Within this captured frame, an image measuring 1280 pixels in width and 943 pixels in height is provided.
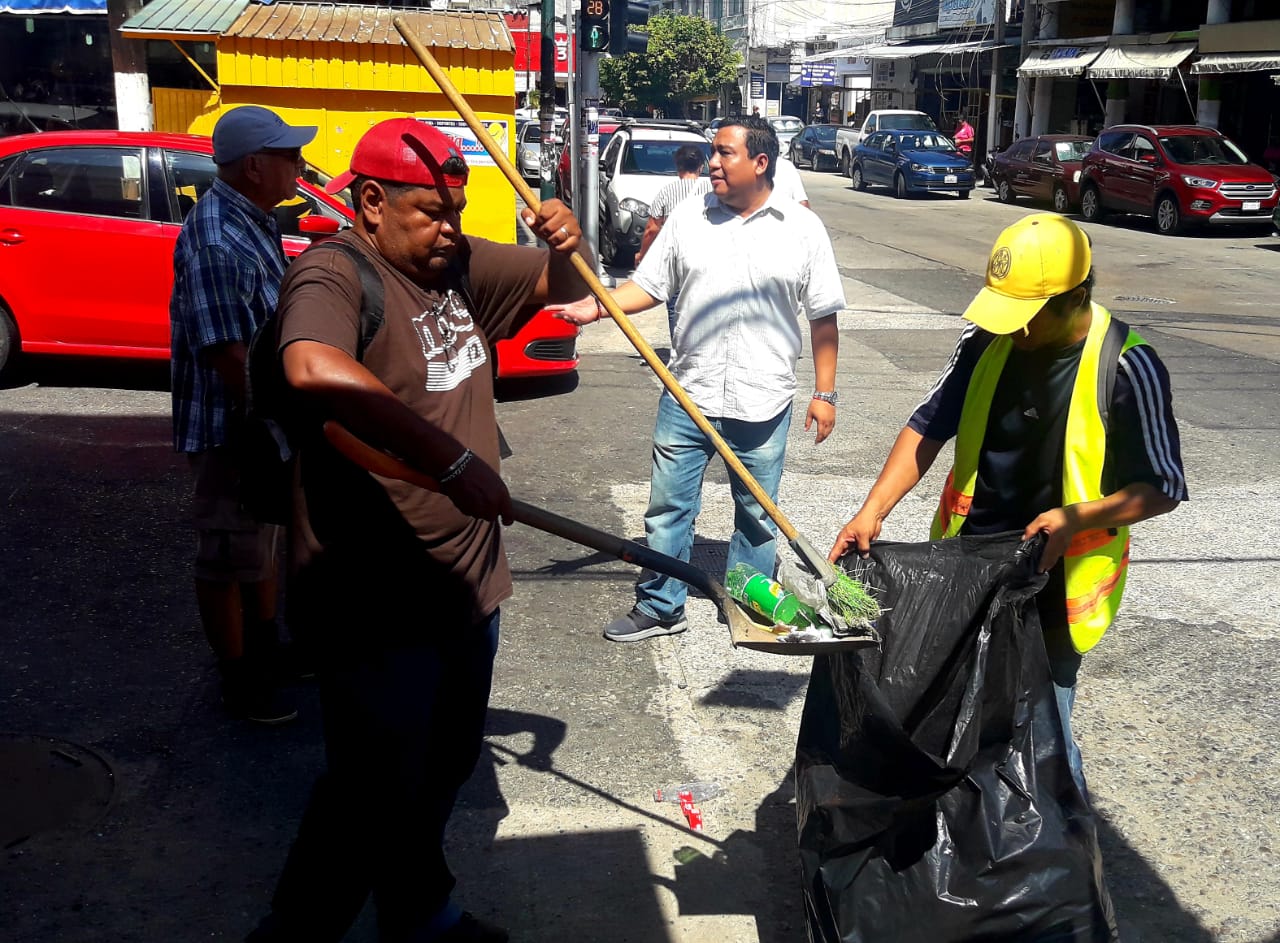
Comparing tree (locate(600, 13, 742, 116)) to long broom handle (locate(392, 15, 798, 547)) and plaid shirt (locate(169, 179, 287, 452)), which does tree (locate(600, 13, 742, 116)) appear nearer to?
plaid shirt (locate(169, 179, 287, 452))

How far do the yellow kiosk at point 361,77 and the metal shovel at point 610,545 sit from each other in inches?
345

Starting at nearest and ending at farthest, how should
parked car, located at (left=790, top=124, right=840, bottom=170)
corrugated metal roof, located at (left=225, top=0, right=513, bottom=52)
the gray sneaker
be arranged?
the gray sneaker
corrugated metal roof, located at (left=225, top=0, right=513, bottom=52)
parked car, located at (left=790, top=124, right=840, bottom=170)

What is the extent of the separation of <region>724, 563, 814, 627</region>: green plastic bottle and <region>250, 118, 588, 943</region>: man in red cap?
0.54 meters

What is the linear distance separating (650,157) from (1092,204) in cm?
990

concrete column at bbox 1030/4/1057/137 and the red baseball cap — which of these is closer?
the red baseball cap

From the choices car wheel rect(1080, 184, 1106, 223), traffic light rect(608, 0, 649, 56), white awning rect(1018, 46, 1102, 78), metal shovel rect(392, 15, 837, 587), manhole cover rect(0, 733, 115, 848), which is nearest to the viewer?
metal shovel rect(392, 15, 837, 587)

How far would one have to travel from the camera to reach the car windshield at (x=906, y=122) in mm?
33156

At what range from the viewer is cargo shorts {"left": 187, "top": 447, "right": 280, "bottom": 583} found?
3.97 m

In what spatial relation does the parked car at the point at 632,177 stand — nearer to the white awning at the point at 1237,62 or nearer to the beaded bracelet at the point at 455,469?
the beaded bracelet at the point at 455,469

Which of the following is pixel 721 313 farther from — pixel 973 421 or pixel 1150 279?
pixel 1150 279

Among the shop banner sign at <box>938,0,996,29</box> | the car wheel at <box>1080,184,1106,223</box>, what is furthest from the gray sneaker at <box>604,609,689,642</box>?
the shop banner sign at <box>938,0,996,29</box>

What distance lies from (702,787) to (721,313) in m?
1.72

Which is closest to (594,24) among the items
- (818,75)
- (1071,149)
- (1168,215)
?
(1168,215)

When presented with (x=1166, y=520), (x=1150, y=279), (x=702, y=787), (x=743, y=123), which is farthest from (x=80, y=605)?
(x=1150, y=279)
